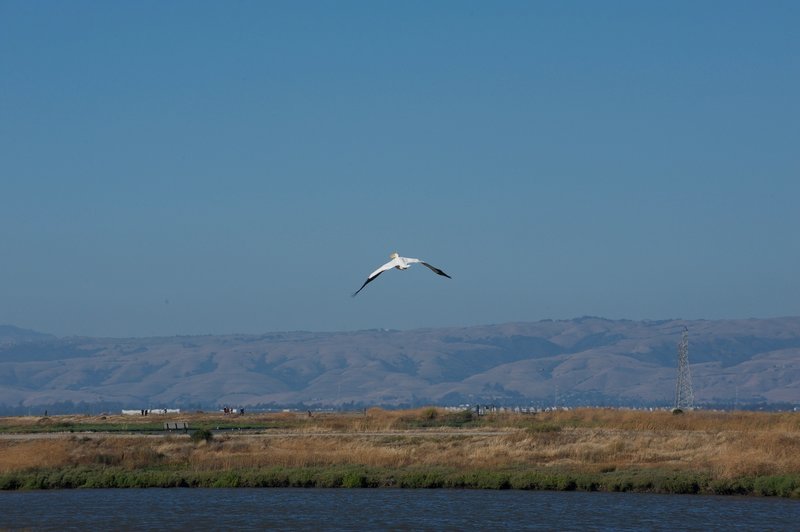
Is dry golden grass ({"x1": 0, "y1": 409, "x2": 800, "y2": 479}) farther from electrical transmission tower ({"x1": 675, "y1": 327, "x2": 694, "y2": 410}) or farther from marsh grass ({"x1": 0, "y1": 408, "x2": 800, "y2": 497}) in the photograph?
electrical transmission tower ({"x1": 675, "y1": 327, "x2": 694, "y2": 410})

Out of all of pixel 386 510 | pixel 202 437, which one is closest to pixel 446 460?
pixel 386 510

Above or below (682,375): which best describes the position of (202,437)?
below

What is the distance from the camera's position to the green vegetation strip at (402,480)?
43.2m

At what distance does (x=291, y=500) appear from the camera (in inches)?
1719

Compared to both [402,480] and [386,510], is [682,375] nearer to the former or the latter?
[402,480]

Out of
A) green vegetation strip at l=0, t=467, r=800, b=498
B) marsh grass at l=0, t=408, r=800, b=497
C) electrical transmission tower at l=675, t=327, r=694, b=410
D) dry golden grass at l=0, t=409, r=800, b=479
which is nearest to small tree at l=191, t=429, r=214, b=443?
marsh grass at l=0, t=408, r=800, b=497

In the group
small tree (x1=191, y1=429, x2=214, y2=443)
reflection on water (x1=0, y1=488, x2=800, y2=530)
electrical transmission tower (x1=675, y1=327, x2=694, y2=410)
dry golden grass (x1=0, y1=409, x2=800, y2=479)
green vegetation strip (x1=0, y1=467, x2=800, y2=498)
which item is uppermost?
electrical transmission tower (x1=675, y1=327, x2=694, y2=410)

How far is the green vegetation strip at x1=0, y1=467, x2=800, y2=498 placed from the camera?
43188mm

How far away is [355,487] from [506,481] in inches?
213

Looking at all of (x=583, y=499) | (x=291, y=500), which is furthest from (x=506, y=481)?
(x=291, y=500)

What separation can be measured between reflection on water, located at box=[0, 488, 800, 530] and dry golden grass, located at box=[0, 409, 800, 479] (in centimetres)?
398

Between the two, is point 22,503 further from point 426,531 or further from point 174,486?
point 426,531

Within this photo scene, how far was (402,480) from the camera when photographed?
46.6 metres

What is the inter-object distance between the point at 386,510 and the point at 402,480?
6.05 meters
